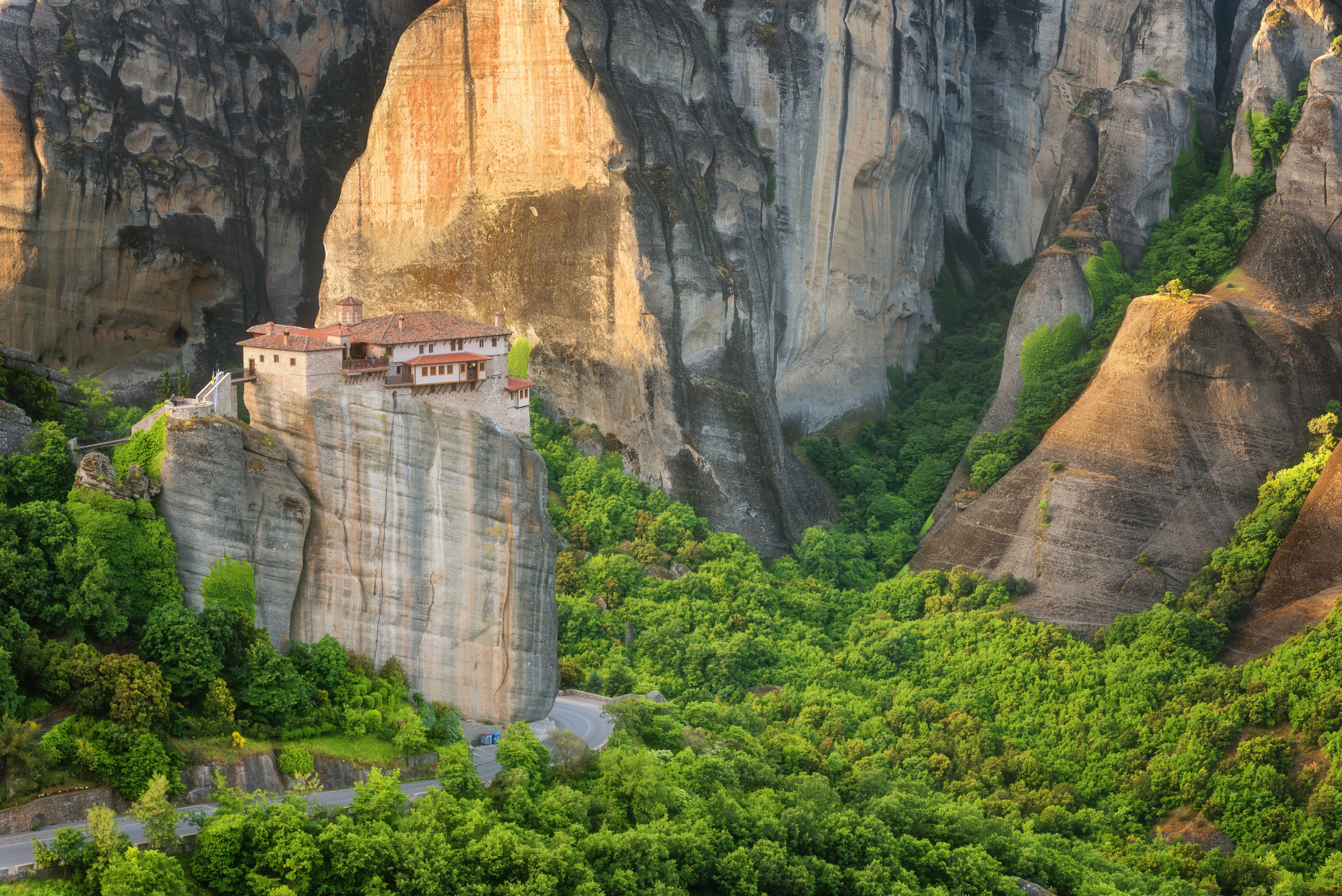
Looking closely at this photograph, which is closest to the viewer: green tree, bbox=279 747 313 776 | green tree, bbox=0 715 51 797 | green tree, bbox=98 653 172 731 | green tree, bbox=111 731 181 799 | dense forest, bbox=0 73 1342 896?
green tree, bbox=0 715 51 797

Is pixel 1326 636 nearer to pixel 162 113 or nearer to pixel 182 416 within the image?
pixel 182 416

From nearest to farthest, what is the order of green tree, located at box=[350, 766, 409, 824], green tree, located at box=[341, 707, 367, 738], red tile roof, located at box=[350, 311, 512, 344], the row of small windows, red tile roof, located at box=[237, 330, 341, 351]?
green tree, located at box=[350, 766, 409, 824], green tree, located at box=[341, 707, 367, 738], red tile roof, located at box=[237, 330, 341, 351], red tile roof, located at box=[350, 311, 512, 344], the row of small windows

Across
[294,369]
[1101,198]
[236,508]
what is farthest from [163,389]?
[1101,198]

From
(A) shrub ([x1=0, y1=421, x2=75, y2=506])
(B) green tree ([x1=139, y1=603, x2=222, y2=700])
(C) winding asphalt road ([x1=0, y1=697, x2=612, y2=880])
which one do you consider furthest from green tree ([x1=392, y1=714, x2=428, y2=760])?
(A) shrub ([x1=0, y1=421, x2=75, y2=506])

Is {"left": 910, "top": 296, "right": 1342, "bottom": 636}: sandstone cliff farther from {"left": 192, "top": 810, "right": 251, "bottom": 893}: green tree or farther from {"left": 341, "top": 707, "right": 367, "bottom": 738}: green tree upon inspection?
{"left": 192, "top": 810, "right": 251, "bottom": 893}: green tree

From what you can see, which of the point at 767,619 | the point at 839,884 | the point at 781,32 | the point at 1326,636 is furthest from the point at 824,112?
the point at 839,884

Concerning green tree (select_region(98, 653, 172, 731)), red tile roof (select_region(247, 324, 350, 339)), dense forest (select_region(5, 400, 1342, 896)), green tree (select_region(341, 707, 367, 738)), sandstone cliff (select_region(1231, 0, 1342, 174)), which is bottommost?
dense forest (select_region(5, 400, 1342, 896))

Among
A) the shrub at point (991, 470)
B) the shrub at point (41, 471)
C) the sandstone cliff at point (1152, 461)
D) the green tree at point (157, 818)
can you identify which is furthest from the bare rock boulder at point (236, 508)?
the shrub at point (991, 470)
